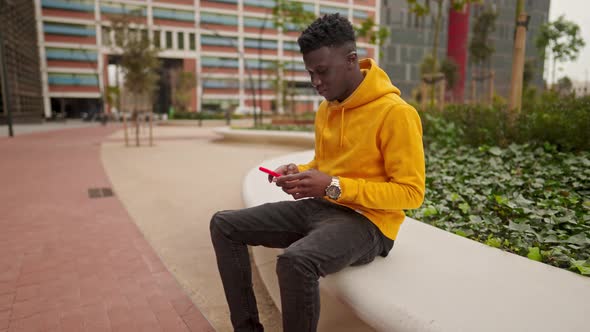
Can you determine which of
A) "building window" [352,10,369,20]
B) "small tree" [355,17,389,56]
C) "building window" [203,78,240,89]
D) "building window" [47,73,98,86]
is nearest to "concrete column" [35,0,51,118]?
"building window" [47,73,98,86]

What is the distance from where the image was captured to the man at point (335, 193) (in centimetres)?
164

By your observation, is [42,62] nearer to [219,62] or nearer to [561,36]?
[219,62]

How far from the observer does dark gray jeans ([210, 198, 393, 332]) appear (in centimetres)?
158

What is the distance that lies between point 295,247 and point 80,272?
2.27m

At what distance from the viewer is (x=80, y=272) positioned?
309 cm

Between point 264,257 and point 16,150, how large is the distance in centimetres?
1169

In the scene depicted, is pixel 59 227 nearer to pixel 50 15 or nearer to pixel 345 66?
pixel 345 66

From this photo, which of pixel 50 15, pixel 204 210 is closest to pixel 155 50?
pixel 204 210

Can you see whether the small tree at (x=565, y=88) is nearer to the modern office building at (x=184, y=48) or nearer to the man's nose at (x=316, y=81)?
the man's nose at (x=316, y=81)

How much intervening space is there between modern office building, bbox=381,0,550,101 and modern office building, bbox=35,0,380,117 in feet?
15.0

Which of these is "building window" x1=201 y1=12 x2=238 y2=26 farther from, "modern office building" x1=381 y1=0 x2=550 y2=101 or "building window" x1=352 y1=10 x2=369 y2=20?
"modern office building" x1=381 y1=0 x2=550 y2=101

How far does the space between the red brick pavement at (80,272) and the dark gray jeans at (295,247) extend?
565 millimetres

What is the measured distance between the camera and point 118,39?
13.0 meters

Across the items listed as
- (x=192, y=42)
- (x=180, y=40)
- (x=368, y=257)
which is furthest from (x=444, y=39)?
(x=368, y=257)
